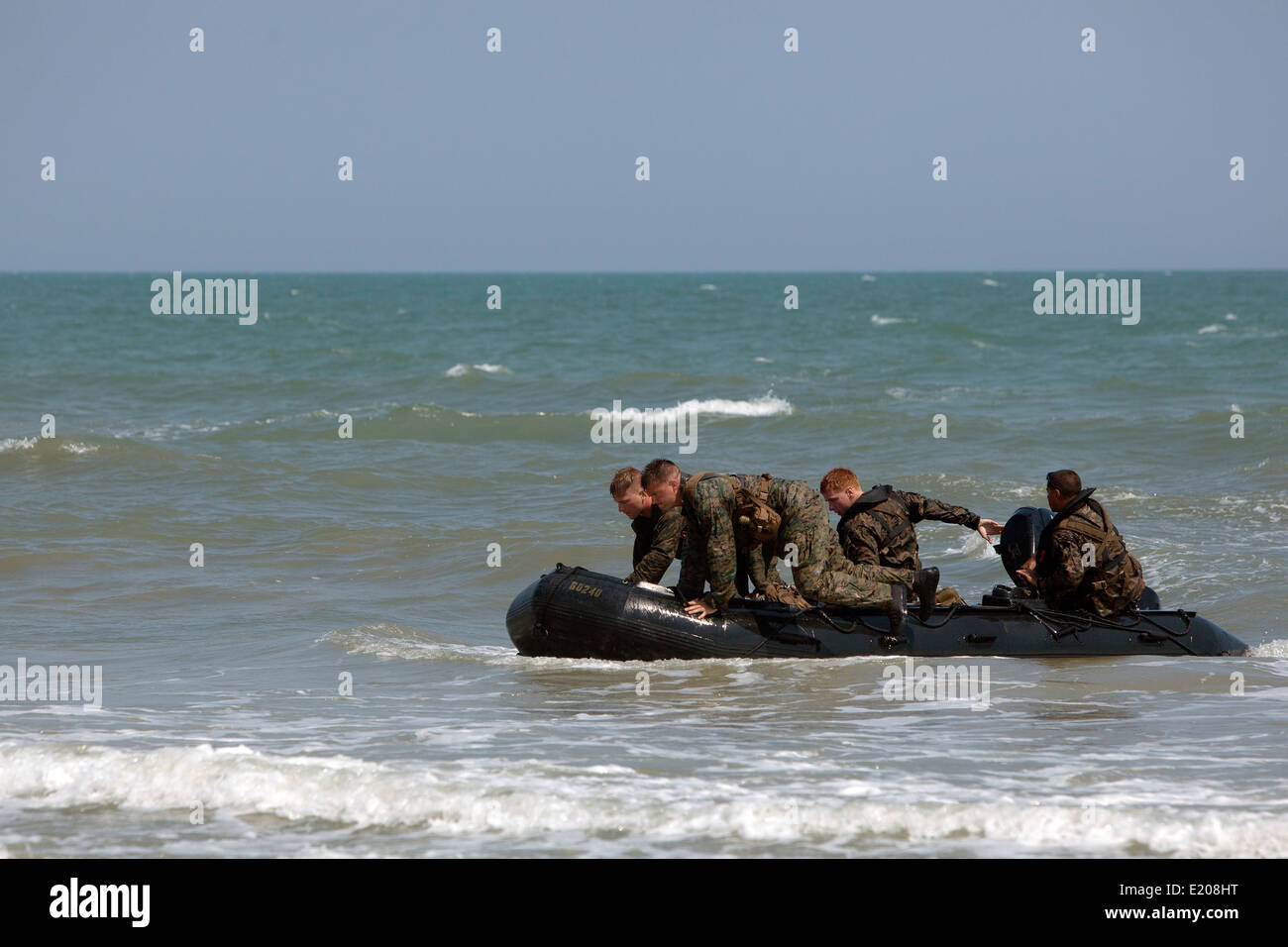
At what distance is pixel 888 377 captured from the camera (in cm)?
3003

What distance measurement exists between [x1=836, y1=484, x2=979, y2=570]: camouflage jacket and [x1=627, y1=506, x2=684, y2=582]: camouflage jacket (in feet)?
3.26

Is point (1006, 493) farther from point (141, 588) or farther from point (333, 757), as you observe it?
point (333, 757)

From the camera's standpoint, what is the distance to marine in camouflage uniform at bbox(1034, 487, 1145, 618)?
8.12 metres

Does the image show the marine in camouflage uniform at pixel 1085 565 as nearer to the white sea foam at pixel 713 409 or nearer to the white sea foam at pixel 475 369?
the white sea foam at pixel 713 409

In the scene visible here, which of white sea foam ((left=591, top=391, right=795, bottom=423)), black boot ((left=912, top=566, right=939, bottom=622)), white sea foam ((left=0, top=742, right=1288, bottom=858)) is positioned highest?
white sea foam ((left=591, top=391, right=795, bottom=423))

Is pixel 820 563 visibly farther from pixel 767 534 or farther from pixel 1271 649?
pixel 1271 649

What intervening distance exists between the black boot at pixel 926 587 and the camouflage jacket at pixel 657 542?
135 centimetres

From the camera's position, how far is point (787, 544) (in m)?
7.89

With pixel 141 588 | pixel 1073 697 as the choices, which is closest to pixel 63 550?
pixel 141 588

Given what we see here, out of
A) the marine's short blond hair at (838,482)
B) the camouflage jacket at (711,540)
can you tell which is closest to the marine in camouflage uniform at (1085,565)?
the marine's short blond hair at (838,482)

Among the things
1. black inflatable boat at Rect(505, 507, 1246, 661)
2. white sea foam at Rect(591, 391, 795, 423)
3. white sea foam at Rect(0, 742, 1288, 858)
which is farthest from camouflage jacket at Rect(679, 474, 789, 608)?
white sea foam at Rect(591, 391, 795, 423)

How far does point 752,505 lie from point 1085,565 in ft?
6.69

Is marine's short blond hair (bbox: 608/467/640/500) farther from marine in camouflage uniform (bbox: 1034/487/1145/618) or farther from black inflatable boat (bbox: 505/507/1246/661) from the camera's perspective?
marine in camouflage uniform (bbox: 1034/487/1145/618)

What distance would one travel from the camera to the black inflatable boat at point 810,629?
8.20m
